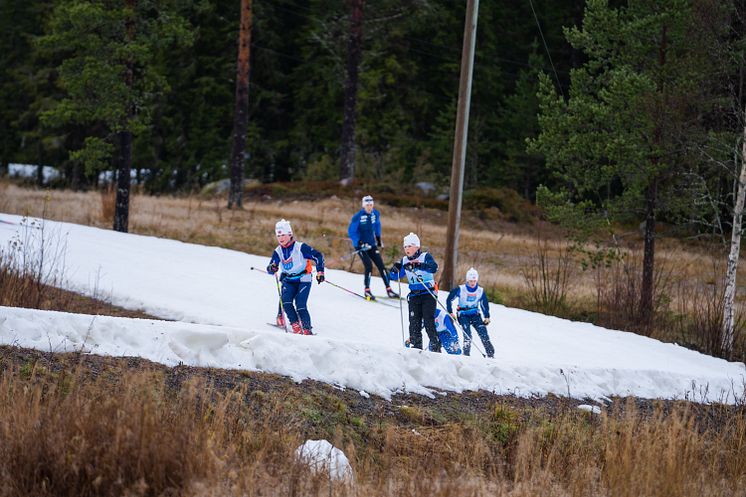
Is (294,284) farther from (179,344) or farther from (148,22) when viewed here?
(148,22)

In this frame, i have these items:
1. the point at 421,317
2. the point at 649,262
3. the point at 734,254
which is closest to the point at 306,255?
the point at 421,317

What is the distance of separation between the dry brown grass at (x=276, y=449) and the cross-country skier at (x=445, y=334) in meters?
3.73

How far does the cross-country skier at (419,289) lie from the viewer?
37.1 feet

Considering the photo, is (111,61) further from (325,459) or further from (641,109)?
(325,459)

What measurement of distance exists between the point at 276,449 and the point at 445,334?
6.49 metres

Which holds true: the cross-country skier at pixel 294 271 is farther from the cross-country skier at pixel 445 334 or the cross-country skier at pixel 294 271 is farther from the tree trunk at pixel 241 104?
the tree trunk at pixel 241 104

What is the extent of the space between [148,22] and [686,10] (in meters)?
12.8

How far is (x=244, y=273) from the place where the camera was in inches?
679

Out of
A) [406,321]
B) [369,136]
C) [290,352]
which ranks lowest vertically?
[406,321]

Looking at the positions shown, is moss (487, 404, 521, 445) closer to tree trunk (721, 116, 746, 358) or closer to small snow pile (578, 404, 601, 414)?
small snow pile (578, 404, 601, 414)

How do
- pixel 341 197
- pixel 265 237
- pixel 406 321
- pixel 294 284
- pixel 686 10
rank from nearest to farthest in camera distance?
pixel 294 284
pixel 406 321
pixel 686 10
pixel 265 237
pixel 341 197

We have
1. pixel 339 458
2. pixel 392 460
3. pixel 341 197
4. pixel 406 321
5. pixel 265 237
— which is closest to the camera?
pixel 339 458

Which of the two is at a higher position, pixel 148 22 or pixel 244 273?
pixel 148 22

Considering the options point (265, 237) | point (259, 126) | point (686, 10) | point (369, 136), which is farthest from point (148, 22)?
point (259, 126)
